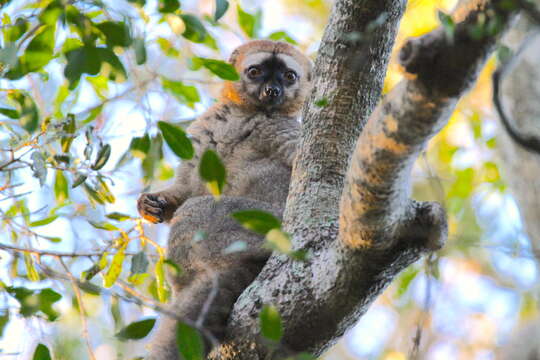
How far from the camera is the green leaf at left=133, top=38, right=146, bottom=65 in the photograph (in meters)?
2.43

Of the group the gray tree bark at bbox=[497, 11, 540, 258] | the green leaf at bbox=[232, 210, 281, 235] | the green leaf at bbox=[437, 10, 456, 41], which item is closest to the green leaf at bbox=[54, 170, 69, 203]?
the green leaf at bbox=[232, 210, 281, 235]

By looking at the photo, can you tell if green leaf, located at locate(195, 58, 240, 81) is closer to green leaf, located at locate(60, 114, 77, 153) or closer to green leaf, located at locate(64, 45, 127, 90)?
green leaf, located at locate(64, 45, 127, 90)

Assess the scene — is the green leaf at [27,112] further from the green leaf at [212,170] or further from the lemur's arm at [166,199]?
the lemur's arm at [166,199]

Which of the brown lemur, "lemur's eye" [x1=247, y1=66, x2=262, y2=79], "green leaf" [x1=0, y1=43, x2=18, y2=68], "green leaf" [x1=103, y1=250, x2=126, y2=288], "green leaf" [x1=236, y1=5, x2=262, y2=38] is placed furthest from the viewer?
"lemur's eye" [x1=247, y1=66, x2=262, y2=79]

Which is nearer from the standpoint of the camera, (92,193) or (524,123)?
(92,193)

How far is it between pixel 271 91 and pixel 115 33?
252 centimetres

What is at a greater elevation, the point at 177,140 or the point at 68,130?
the point at 68,130

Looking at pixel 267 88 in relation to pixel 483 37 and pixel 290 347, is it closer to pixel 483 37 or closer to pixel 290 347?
pixel 290 347

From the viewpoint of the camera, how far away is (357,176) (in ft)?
7.70

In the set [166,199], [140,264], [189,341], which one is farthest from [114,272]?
[189,341]

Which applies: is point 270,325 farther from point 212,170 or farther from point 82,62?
point 82,62

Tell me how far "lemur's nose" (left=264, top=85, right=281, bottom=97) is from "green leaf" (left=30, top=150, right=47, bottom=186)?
7.15 feet

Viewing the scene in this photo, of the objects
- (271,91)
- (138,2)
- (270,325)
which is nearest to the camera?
(270,325)

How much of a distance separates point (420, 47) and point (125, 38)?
116 centimetres
